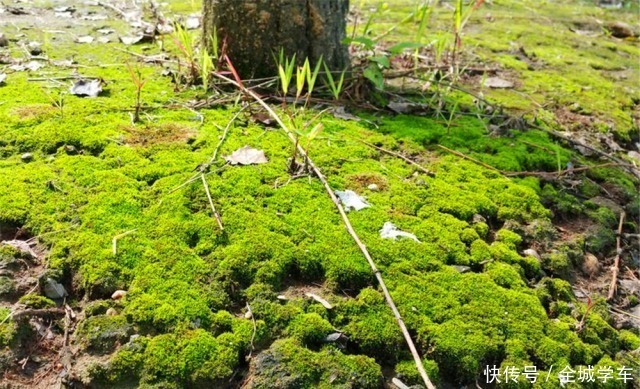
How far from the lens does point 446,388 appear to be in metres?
2.03

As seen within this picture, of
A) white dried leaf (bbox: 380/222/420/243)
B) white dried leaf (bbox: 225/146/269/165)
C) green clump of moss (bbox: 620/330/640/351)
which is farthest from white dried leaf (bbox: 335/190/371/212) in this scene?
green clump of moss (bbox: 620/330/640/351)

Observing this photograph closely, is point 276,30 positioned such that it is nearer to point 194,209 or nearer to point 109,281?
point 194,209

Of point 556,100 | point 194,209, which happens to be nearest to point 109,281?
point 194,209

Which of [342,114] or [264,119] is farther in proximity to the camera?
[342,114]

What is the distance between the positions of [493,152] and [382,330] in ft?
5.48

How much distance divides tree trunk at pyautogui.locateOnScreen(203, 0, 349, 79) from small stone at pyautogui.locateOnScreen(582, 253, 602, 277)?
195 cm

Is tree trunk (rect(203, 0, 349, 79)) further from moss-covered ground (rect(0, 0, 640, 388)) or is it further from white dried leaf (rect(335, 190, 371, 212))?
white dried leaf (rect(335, 190, 371, 212))

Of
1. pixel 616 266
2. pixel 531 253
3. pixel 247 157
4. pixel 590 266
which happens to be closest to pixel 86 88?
pixel 247 157

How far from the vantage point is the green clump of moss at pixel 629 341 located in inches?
91.2

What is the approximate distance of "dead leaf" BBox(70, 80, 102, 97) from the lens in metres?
3.40

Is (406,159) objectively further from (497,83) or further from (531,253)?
(497,83)

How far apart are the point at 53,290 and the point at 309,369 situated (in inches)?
39.1

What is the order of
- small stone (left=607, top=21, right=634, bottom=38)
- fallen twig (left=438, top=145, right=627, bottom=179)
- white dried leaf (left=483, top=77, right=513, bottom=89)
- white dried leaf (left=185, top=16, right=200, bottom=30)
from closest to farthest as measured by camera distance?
1. fallen twig (left=438, top=145, right=627, bottom=179)
2. white dried leaf (left=483, top=77, right=513, bottom=89)
3. white dried leaf (left=185, top=16, right=200, bottom=30)
4. small stone (left=607, top=21, right=634, bottom=38)

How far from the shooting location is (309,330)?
2.04 meters
